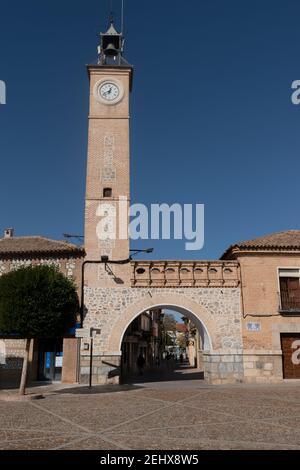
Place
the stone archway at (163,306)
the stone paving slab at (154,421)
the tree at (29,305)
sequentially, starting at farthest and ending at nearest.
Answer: the stone archway at (163,306), the tree at (29,305), the stone paving slab at (154,421)

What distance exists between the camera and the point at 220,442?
23.1 feet

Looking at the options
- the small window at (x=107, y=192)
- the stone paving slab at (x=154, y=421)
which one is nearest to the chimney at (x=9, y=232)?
the small window at (x=107, y=192)

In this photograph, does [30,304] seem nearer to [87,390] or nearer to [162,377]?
[87,390]

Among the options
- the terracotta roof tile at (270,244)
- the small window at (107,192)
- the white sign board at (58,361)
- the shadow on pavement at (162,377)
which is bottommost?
the shadow on pavement at (162,377)

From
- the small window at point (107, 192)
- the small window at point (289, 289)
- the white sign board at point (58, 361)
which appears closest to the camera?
the small window at point (289, 289)

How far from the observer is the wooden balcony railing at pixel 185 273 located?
20.4m

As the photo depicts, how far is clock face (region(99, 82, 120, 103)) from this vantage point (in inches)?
912

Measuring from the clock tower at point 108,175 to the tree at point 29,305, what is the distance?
4.19m

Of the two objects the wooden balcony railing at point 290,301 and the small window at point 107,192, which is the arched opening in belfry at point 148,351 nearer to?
the wooden balcony railing at point 290,301

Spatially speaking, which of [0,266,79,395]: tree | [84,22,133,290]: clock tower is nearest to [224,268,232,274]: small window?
[84,22,133,290]: clock tower

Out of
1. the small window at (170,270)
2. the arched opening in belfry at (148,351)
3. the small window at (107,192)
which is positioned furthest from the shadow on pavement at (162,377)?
the small window at (107,192)

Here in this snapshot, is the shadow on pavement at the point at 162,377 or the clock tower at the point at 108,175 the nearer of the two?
the clock tower at the point at 108,175

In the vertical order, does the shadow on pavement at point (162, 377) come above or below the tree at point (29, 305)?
below
